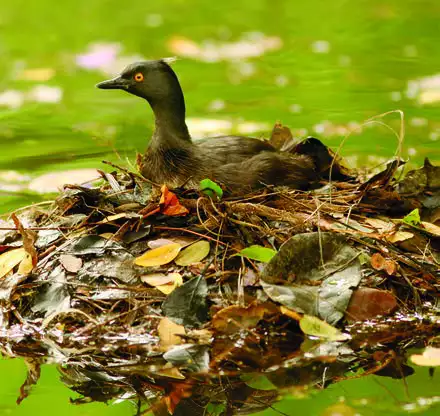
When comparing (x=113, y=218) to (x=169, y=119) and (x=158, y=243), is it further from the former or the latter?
(x=169, y=119)

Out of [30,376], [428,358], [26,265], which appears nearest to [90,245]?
[26,265]

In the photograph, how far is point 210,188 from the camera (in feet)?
20.0

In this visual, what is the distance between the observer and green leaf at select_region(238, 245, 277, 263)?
5652 mm

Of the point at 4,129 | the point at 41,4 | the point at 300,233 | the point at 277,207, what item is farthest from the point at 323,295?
the point at 41,4

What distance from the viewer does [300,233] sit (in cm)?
586

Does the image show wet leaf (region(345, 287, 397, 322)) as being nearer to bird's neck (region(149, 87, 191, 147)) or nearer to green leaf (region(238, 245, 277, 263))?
green leaf (region(238, 245, 277, 263))

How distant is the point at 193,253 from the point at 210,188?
48cm

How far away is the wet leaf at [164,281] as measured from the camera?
18.3 feet

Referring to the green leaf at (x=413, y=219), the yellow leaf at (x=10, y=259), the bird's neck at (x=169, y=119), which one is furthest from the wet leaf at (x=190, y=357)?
the bird's neck at (x=169, y=119)

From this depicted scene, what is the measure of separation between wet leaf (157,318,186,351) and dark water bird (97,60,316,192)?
1264 mm

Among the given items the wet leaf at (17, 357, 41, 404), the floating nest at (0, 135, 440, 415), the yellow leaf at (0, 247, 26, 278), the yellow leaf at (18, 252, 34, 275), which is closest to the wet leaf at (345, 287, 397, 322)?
the floating nest at (0, 135, 440, 415)

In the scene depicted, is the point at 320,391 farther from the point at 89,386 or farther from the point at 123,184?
the point at 123,184

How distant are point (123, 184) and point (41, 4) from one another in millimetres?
8665

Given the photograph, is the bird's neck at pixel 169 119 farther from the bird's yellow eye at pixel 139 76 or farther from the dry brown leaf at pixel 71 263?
the dry brown leaf at pixel 71 263
